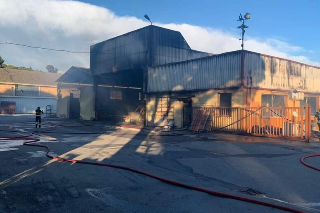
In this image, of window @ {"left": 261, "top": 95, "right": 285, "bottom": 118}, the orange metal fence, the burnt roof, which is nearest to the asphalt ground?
the orange metal fence

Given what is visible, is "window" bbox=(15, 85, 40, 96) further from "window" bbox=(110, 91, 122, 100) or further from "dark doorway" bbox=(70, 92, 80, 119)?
"window" bbox=(110, 91, 122, 100)

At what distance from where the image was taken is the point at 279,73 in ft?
62.7

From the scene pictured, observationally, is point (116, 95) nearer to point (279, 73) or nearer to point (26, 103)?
point (279, 73)

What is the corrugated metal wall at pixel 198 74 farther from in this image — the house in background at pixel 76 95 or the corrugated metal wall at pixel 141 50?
the house in background at pixel 76 95

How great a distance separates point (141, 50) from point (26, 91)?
102ft

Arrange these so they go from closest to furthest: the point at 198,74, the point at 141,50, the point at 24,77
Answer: the point at 198,74 < the point at 141,50 < the point at 24,77

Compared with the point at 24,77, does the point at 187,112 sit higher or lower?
lower

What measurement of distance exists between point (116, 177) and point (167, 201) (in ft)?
6.21

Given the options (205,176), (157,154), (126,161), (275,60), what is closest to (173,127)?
(275,60)

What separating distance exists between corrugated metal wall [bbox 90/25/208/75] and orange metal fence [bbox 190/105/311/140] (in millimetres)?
8391

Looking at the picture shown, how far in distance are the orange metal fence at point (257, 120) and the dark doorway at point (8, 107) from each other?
3701 centimetres

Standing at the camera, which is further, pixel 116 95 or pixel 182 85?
pixel 116 95

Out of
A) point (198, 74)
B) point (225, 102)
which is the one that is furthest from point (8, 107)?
point (225, 102)

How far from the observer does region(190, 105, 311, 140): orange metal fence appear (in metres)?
13.8
